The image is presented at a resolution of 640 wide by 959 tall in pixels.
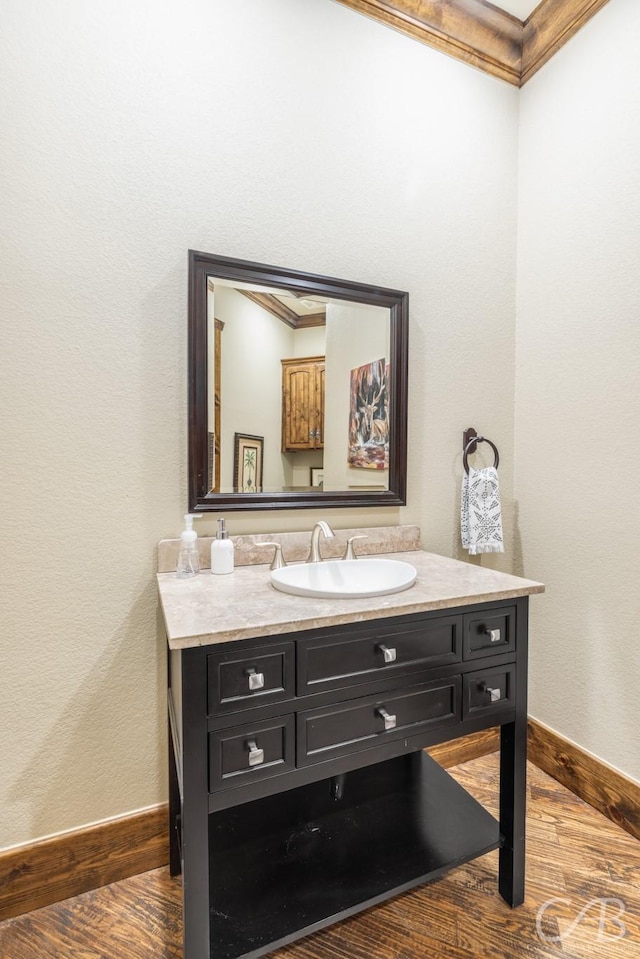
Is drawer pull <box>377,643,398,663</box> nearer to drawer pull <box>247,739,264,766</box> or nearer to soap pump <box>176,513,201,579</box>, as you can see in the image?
drawer pull <box>247,739,264,766</box>

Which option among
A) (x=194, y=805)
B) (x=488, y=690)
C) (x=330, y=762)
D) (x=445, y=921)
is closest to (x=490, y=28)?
(x=488, y=690)

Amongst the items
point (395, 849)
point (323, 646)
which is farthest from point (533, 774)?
point (323, 646)

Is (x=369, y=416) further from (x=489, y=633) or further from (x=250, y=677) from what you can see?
(x=250, y=677)

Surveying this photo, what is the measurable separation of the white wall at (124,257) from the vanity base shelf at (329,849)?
354mm

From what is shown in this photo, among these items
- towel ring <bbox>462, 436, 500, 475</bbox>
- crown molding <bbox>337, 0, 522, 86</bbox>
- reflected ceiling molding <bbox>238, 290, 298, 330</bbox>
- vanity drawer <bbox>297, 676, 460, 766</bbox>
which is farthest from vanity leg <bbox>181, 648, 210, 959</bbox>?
crown molding <bbox>337, 0, 522, 86</bbox>

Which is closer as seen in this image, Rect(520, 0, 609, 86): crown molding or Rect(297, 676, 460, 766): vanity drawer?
Rect(297, 676, 460, 766): vanity drawer

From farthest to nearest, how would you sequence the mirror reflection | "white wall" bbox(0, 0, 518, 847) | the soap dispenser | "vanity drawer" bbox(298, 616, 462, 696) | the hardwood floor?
the mirror reflection → the soap dispenser → "white wall" bbox(0, 0, 518, 847) → the hardwood floor → "vanity drawer" bbox(298, 616, 462, 696)

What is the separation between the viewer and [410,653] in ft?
3.80

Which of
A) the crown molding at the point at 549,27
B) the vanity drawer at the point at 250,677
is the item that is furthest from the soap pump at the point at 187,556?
the crown molding at the point at 549,27

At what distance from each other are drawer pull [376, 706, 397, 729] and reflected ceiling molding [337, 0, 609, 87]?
7.35ft

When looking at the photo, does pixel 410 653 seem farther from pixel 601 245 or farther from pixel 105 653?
pixel 601 245

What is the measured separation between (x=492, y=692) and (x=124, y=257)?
157 centimetres

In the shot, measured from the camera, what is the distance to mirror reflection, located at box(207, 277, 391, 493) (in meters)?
1.49

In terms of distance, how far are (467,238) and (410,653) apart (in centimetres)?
158
